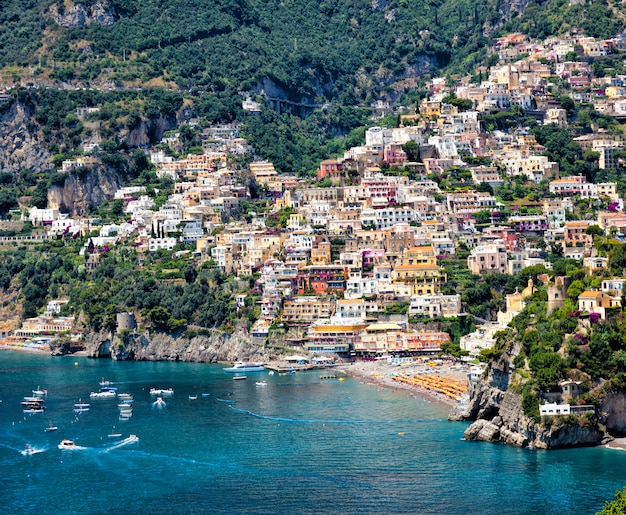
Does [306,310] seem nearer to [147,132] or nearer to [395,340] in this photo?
[395,340]

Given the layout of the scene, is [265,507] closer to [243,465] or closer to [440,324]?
[243,465]

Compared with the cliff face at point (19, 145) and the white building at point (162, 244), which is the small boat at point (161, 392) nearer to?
the white building at point (162, 244)

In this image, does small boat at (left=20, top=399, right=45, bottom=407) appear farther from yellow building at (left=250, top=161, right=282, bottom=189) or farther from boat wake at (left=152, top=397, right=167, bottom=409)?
yellow building at (left=250, top=161, right=282, bottom=189)

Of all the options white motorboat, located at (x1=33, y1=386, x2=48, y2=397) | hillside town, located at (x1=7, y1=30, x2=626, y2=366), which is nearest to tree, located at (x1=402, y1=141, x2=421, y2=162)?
hillside town, located at (x1=7, y1=30, x2=626, y2=366)

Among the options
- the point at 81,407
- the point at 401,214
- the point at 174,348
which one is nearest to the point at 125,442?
the point at 81,407

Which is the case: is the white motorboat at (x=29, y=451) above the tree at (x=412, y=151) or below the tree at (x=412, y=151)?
below

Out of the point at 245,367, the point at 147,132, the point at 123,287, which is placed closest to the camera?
the point at 245,367

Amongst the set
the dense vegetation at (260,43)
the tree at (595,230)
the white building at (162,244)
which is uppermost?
the dense vegetation at (260,43)

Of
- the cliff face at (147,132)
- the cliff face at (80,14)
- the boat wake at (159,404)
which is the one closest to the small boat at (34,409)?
the boat wake at (159,404)
